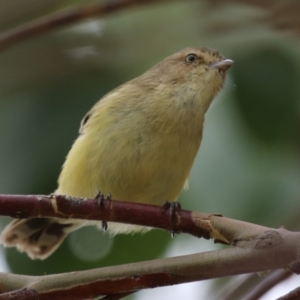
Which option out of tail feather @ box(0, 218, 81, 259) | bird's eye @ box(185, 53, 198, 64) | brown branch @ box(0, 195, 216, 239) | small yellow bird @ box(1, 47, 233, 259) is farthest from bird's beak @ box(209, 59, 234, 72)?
brown branch @ box(0, 195, 216, 239)

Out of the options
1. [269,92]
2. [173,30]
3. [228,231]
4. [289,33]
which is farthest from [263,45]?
[228,231]

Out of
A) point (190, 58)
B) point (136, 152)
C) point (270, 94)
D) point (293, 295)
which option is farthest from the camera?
point (190, 58)

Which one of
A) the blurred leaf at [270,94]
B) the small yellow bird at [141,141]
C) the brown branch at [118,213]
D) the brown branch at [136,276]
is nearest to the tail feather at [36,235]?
the small yellow bird at [141,141]

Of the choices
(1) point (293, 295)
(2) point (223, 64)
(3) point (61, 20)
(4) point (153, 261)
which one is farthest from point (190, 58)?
(1) point (293, 295)

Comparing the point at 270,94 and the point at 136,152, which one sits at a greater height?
the point at 270,94

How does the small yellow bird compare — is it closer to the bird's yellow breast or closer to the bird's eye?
the bird's yellow breast

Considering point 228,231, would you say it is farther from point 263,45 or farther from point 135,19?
point 135,19

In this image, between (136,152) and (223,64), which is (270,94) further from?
(136,152)
